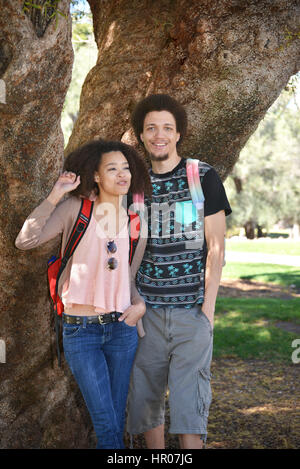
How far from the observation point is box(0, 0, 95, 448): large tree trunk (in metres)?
2.85

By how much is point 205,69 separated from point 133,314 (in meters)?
1.94

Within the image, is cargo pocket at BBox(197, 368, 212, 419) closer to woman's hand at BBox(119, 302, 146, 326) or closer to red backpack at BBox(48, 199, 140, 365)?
woman's hand at BBox(119, 302, 146, 326)

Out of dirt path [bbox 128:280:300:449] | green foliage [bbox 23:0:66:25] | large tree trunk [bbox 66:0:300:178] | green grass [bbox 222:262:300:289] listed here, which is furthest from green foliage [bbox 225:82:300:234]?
green foliage [bbox 23:0:66:25]

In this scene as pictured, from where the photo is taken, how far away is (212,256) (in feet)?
10.4

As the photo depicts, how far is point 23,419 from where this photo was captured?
3.91 m

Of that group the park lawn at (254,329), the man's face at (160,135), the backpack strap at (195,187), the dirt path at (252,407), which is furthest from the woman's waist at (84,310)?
the park lawn at (254,329)

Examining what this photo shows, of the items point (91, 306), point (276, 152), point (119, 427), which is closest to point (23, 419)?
point (119, 427)

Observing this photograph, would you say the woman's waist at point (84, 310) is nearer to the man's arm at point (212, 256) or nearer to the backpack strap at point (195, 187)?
the man's arm at point (212, 256)

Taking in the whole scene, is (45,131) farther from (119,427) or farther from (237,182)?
(237,182)

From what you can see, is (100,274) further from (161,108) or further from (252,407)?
(252,407)

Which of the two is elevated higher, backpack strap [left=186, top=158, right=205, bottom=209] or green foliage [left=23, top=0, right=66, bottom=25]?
green foliage [left=23, top=0, right=66, bottom=25]

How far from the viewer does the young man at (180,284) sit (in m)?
3.11

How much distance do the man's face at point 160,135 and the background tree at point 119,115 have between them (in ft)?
1.84
